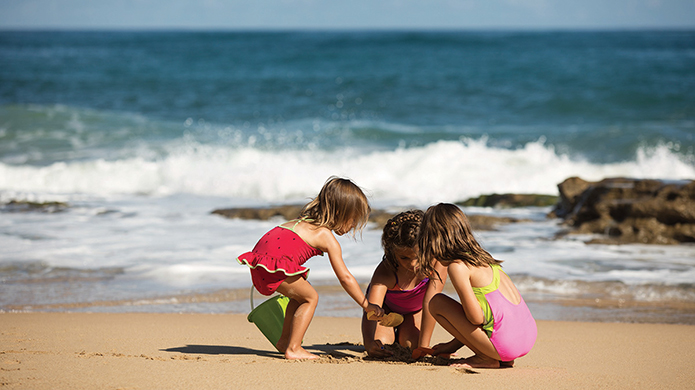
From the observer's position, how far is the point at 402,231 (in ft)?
10.1

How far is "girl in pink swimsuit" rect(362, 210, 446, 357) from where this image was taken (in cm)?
306

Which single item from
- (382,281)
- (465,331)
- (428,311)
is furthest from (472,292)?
(382,281)

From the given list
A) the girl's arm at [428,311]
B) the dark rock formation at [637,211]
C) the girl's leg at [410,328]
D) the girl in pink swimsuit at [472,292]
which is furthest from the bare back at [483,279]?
the dark rock formation at [637,211]

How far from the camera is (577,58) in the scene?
998 inches

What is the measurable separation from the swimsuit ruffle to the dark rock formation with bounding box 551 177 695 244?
4651 millimetres

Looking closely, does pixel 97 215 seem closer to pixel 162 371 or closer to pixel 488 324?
pixel 162 371

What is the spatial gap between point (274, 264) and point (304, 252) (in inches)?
6.4

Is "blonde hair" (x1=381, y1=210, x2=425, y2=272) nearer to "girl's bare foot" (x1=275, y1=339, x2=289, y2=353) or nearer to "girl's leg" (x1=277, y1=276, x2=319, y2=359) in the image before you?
"girl's leg" (x1=277, y1=276, x2=319, y2=359)

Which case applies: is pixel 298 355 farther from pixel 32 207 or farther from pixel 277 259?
pixel 32 207

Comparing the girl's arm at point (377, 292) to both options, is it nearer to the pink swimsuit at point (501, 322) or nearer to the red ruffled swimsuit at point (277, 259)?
the red ruffled swimsuit at point (277, 259)

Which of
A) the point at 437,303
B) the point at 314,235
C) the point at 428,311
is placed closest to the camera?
the point at 437,303

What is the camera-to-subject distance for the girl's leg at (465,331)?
110 inches

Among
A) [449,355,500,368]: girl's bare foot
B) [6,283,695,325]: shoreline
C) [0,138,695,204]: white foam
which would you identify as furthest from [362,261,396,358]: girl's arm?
[0,138,695,204]: white foam

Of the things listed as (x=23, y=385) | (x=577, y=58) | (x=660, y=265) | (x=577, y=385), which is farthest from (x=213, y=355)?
(x=577, y=58)
